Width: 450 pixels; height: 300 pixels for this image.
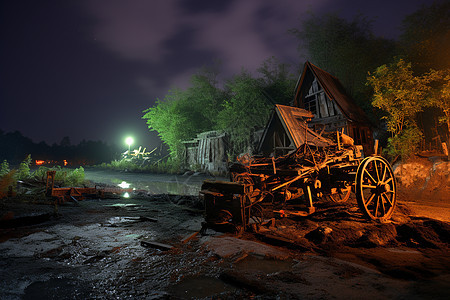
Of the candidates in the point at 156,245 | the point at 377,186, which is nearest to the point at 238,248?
the point at 156,245

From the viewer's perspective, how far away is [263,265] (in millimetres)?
3330

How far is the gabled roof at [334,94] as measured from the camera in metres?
Answer: 14.2

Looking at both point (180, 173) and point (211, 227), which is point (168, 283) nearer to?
point (211, 227)

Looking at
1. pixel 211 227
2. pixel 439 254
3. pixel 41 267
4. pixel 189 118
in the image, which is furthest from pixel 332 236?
pixel 189 118

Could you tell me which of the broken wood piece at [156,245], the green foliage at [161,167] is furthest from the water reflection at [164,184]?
the broken wood piece at [156,245]

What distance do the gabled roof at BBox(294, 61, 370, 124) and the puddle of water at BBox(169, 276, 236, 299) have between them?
13.9m

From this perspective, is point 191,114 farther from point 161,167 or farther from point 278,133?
point 278,133

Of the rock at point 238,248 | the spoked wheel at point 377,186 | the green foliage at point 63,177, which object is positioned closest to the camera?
the rock at point 238,248

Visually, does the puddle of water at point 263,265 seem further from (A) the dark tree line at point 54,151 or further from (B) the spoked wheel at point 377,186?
(A) the dark tree line at point 54,151

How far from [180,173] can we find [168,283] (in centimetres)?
2322

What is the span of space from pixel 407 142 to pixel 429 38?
20.6 feet

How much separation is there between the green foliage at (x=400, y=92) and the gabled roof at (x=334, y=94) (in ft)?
7.06

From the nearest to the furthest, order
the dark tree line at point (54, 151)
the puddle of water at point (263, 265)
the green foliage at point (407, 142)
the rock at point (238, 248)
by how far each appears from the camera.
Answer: the puddle of water at point (263, 265)
the rock at point (238, 248)
the green foliage at point (407, 142)
the dark tree line at point (54, 151)

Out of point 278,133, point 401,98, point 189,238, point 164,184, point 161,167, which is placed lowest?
point 164,184
